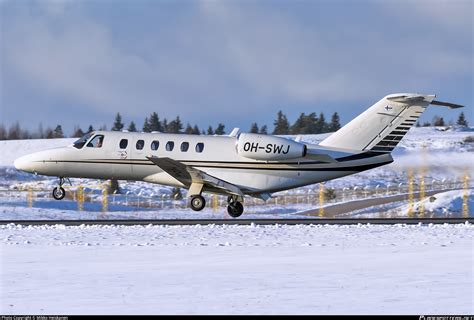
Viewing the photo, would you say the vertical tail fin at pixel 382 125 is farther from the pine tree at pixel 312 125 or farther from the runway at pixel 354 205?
the pine tree at pixel 312 125

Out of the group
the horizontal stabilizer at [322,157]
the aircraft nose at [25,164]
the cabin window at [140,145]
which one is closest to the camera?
the horizontal stabilizer at [322,157]

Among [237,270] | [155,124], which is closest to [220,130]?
[155,124]

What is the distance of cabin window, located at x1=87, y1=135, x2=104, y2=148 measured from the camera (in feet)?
94.8

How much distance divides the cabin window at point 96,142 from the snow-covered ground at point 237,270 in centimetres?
635

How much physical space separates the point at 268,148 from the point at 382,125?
3.66m

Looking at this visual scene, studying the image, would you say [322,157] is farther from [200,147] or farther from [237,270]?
[237,270]

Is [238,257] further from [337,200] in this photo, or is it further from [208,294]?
[337,200]

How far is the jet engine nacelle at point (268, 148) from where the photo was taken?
27.2 meters

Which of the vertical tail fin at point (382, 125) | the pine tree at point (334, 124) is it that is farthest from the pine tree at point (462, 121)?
the vertical tail fin at point (382, 125)

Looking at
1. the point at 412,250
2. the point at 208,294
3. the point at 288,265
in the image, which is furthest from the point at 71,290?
the point at 412,250

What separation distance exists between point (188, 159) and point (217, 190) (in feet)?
4.62

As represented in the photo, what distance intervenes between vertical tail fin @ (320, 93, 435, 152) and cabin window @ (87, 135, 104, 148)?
7777 millimetres

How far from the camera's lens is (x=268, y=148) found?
27250 millimetres

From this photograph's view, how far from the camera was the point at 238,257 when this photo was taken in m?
17.5
